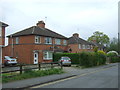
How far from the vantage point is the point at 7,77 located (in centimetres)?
1126

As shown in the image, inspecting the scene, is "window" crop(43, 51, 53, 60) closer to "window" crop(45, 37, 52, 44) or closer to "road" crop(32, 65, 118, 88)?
"window" crop(45, 37, 52, 44)

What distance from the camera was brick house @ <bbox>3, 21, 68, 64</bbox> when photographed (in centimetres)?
3117

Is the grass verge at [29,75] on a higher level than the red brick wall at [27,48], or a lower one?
lower

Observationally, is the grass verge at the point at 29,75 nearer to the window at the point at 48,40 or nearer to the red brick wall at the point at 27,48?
the red brick wall at the point at 27,48

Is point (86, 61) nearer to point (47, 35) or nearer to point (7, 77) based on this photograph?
point (47, 35)

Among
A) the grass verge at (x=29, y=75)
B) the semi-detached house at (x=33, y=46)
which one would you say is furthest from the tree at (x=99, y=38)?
the grass verge at (x=29, y=75)

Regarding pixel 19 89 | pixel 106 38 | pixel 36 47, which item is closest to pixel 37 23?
pixel 36 47

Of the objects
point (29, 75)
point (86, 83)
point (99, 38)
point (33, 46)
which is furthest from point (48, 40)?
point (99, 38)

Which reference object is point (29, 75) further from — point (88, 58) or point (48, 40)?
point (48, 40)

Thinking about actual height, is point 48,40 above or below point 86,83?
above

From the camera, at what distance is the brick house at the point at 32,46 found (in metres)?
31.2

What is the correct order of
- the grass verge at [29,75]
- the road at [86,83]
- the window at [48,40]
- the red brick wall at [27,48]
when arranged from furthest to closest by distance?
the window at [48,40] → the red brick wall at [27,48] → the grass verge at [29,75] → the road at [86,83]

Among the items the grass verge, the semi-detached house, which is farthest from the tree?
the grass verge

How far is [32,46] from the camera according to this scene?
102 ft
